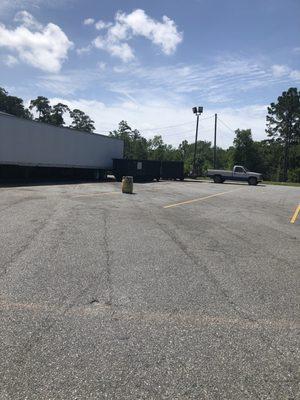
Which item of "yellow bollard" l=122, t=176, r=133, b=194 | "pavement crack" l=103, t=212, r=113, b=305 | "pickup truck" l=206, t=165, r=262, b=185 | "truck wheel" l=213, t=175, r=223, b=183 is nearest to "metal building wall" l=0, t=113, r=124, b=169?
"yellow bollard" l=122, t=176, r=133, b=194

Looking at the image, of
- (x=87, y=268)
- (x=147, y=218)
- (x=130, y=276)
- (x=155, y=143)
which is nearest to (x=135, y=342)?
(x=130, y=276)

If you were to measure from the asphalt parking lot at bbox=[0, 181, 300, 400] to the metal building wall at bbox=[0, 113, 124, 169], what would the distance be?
58.4 ft

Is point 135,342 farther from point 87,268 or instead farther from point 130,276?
point 87,268

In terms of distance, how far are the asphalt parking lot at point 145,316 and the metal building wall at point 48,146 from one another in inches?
701

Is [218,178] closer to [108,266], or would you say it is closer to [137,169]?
[137,169]

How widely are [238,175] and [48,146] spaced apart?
71.4ft

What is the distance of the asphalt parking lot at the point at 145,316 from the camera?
3543 mm

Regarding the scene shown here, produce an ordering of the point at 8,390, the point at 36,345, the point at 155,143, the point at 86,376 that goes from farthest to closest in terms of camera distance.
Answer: the point at 155,143, the point at 36,345, the point at 86,376, the point at 8,390

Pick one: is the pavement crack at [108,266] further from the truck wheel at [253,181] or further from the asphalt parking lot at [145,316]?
the truck wheel at [253,181]

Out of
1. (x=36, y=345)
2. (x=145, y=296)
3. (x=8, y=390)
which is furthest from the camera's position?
(x=145, y=296)

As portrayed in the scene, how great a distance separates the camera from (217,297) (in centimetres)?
579

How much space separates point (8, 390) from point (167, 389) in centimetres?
123

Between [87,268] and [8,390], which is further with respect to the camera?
[87,268]

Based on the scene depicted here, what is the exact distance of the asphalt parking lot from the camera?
139 inches
